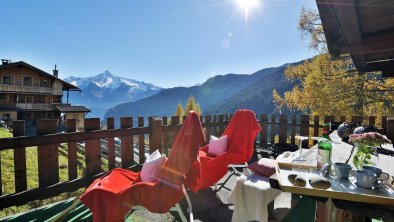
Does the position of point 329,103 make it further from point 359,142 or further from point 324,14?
Answer: point 359,142

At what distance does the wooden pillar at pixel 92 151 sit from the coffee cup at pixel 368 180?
3717 mm

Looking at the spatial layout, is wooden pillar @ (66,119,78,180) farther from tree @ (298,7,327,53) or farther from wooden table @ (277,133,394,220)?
tree @ (298,7,327,53)

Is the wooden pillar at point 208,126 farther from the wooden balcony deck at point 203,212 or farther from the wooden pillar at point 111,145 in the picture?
the wooden balcony deck at point 203,212

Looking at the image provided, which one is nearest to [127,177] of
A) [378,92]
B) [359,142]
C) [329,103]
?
[359,142]

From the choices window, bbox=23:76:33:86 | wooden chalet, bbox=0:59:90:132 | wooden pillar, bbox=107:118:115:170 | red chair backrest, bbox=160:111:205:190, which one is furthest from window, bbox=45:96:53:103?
red chair backrest, bbox=160:111:205:190

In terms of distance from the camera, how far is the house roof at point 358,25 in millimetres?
2343

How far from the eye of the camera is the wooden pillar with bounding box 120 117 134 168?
15.3ft

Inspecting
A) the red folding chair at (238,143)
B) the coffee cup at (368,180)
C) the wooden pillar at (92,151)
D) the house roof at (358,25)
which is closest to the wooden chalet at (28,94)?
the wooden pillar at (92,151)

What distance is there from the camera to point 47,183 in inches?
148

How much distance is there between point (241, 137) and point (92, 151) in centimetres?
250

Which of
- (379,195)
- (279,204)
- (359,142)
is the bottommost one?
(279,204)

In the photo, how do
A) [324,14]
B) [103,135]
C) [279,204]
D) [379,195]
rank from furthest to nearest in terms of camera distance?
[103,135], [279,204], [324,14], [379,195]

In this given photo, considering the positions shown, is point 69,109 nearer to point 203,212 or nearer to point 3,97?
point 3,97

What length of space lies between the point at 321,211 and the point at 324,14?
206 centimetres
